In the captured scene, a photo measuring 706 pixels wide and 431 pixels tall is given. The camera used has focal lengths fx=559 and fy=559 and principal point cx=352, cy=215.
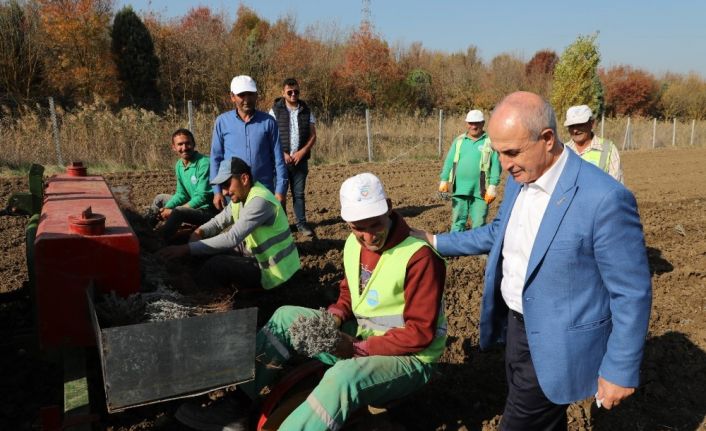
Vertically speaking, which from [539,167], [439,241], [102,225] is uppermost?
[539,167]

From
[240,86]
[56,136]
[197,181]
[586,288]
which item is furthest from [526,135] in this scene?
[56,136]

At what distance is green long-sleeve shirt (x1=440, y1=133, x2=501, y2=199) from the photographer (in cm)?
626

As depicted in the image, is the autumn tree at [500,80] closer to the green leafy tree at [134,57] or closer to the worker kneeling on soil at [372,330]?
the green leafy tree at [134,57]

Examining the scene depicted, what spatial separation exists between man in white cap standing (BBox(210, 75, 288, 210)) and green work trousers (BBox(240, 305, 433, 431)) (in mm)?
3015

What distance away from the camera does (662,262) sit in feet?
21.7

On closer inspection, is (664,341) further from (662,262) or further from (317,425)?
(317,425)

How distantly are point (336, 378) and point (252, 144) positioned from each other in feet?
12.2

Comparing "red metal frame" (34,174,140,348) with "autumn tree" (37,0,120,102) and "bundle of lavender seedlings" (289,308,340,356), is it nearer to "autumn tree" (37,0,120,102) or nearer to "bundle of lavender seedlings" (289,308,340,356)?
"bundle of lavender seedlings" (289,308,340,356)

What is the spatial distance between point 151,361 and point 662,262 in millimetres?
6291

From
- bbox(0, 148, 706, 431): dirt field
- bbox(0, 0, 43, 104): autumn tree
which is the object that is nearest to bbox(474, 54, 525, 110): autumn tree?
bbox(0, 0, 43, 104): autumn tree

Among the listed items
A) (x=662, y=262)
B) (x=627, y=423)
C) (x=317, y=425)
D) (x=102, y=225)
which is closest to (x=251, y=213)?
(x=102, y=225)

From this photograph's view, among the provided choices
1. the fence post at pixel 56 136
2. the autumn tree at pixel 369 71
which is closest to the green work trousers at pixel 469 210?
the fence post at pixel 56 136

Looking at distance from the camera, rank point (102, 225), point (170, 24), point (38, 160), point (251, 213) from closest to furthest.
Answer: point (102, 225) → point (251, 213) → point (38, 160) → point (170, 24)

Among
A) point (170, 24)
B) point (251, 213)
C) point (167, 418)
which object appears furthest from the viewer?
point (170, 24)
